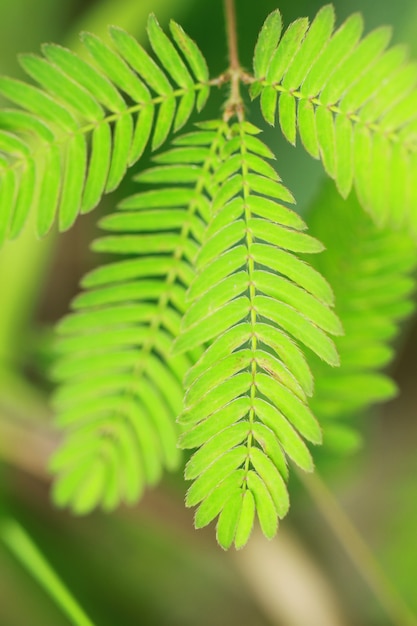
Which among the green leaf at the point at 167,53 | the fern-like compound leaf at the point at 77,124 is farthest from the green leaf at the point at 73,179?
the green leaf at the point at 167,53

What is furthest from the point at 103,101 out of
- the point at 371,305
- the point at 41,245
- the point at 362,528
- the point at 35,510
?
the point at 362,528

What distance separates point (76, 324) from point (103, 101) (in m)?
0.35

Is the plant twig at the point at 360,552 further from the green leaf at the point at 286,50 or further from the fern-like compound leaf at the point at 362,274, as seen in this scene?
the green leaf at the point at 286,50

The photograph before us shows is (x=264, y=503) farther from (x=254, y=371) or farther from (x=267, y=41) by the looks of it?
(x=267, y=41)

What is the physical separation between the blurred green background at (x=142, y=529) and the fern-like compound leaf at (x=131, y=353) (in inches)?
19.1

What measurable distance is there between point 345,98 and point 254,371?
0.31 metres

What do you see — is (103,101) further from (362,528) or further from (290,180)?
(362,528)

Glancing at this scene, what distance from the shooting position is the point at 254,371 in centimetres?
71

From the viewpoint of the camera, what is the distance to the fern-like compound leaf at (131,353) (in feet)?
2.99

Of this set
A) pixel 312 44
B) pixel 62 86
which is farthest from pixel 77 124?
pixel 312 44

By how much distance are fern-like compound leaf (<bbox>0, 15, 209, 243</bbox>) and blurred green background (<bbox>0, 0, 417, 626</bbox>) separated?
0.82 metres

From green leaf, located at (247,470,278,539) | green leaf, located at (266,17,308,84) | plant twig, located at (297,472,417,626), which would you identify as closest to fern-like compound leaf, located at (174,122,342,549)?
green leaf, located at (247,470,278,539)

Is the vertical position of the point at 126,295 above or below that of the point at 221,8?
below

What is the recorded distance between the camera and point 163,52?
0.77 meters
